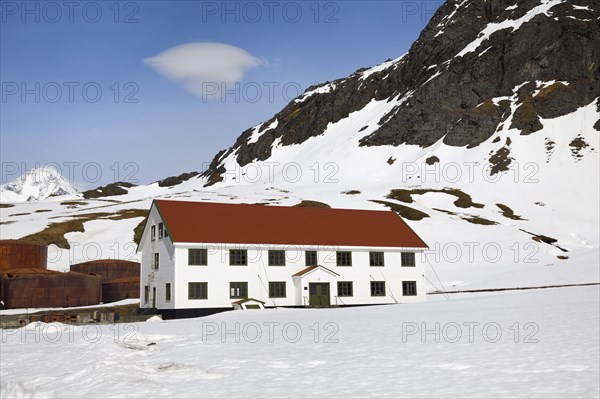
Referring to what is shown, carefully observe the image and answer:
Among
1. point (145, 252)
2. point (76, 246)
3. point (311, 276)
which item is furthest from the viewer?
point (76, 246)

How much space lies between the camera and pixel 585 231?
98.8 m

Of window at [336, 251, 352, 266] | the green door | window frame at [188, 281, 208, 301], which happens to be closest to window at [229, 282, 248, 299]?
window frame at [188, 281, 208, 301]

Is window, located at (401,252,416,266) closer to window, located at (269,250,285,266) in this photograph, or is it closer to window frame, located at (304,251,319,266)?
window frame, located at (304,251,319,266)

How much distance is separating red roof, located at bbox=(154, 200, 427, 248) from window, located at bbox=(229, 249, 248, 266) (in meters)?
0.74

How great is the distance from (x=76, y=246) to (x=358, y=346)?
218 ft

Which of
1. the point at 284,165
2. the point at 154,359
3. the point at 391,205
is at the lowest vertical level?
the point at 154,359

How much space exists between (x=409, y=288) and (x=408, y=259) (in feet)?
8.48

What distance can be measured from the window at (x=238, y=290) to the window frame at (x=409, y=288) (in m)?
14.3

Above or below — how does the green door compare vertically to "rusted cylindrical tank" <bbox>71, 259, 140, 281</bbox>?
below

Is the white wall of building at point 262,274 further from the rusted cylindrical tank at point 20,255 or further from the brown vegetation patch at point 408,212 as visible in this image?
the brown vegetation patch at point 408,212

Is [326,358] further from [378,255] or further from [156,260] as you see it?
[378,255]

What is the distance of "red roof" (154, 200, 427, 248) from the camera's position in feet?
155

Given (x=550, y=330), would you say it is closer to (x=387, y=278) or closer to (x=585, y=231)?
(x=387, y=278)

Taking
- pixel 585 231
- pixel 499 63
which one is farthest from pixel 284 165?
pixel 585 231
